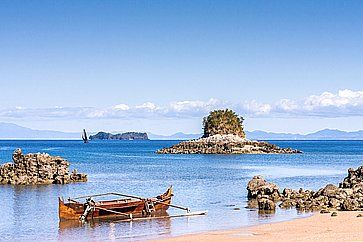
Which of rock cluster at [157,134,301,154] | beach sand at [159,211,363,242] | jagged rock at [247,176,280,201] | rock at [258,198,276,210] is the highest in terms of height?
rock cluster at [157,134,301,154]

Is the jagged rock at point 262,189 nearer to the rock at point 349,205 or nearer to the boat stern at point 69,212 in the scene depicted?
the rock at point 349,205

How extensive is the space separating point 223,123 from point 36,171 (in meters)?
112

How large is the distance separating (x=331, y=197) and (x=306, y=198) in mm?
2401

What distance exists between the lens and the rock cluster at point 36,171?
217 feet

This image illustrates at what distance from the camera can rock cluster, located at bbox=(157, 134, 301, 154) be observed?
16288cm

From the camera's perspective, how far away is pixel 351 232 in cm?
3044

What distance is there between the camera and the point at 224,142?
167625 mm

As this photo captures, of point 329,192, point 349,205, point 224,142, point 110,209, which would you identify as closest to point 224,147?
point 224,142

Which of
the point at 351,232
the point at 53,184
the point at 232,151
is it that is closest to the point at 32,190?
the point at 53,184

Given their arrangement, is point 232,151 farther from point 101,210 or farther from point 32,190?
point 101,210

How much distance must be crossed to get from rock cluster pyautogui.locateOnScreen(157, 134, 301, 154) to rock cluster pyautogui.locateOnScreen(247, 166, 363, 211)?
10979 centimetres

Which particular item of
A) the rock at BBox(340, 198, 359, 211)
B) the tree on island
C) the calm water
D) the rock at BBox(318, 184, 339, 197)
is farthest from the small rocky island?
the rock at BBox(340, 198, 359, 211)

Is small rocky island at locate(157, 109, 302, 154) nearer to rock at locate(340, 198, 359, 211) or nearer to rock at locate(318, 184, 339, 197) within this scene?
rock at locate(318, 184, 339, 197)

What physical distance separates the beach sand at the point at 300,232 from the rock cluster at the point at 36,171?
119 ft
